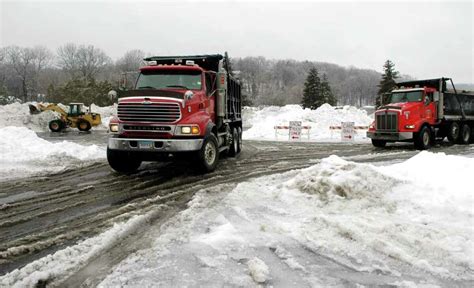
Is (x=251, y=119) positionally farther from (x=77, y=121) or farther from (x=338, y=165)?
(x=338, y=165)

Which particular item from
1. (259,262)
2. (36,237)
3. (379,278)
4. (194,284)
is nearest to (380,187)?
(379,278)

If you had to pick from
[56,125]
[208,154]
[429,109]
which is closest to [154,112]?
[208,154]

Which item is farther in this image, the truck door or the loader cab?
the loader cab

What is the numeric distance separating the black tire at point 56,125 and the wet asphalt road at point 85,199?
25.2 m

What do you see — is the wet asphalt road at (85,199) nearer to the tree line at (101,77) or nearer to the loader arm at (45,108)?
the loader arm at (45,108)

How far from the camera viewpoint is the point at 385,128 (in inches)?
688

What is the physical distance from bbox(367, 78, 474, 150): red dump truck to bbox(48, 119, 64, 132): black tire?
88.3 ft

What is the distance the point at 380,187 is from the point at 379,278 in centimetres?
279

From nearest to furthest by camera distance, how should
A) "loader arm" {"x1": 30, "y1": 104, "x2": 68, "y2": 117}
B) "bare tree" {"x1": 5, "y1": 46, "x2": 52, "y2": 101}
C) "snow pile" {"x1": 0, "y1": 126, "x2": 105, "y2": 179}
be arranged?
"snow pile" {"x1": 0, "y1": 126, "x2": 105, "y2": 179} → "loader arm" {"x1": 30, "y1": 104, "x2": 68, "y2": 117} → "bare tree" {"x1": 5, "y1": 46, "x2": 52, "y2": 101}

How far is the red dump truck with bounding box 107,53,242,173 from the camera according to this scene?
29.4 ft

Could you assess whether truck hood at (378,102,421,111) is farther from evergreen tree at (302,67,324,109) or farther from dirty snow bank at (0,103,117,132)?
evergreen tree at (302,67,324,109)

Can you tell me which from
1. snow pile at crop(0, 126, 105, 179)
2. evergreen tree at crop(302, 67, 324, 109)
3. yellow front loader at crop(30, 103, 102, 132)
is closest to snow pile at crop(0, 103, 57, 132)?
yellow front loader at crop(30, 103, 102, 132)

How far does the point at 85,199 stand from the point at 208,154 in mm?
3492

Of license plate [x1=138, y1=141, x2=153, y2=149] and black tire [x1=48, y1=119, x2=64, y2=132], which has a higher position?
black tire [x1=48, y1=119, x2=64, y2=132]
